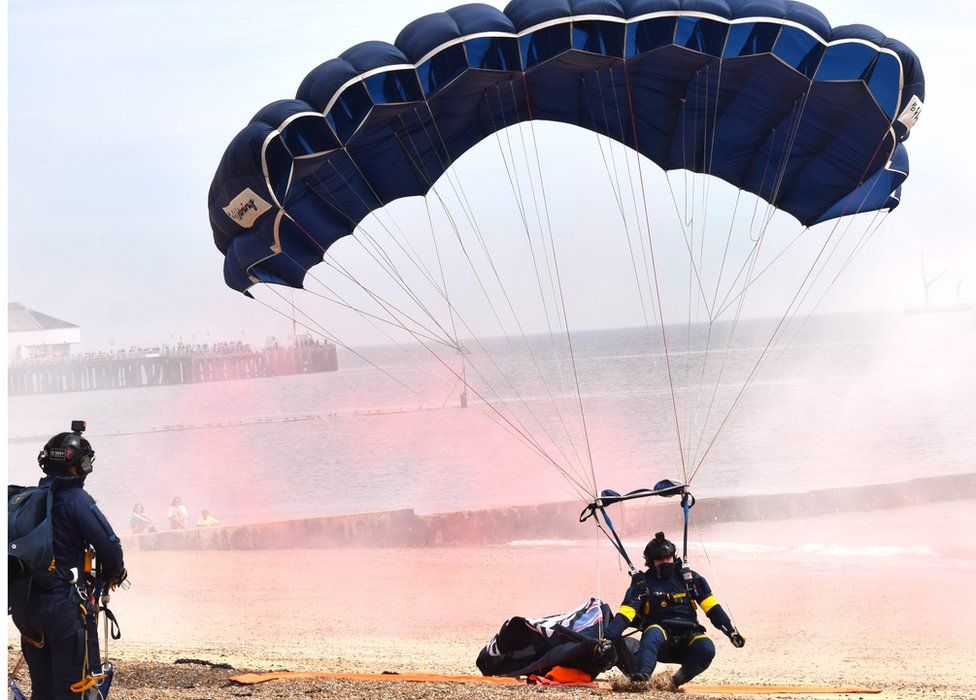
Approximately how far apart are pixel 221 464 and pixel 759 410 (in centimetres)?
3204

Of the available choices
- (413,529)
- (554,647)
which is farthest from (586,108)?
(413,529)

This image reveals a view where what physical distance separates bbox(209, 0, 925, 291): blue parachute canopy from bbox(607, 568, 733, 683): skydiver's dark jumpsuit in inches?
159

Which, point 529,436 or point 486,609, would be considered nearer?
point 486,609

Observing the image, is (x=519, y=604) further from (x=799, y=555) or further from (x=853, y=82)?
(x=853, y=82)

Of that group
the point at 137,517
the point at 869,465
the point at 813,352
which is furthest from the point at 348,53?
the point at 813,352

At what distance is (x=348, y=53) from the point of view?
26.0ft

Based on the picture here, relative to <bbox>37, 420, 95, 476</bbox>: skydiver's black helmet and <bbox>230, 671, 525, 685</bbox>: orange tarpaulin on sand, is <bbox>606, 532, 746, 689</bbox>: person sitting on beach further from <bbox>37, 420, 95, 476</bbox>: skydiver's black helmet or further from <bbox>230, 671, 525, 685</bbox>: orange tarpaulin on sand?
<bbox>37, 420, 95, 476</bbox>: skydiver's black helmet

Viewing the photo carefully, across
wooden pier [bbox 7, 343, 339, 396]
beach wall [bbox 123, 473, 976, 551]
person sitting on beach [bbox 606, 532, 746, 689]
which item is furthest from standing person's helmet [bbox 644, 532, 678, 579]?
wooden pier [bbox 7, 343, 339, 396]

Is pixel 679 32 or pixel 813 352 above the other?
pixel 813 352

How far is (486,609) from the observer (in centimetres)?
1501

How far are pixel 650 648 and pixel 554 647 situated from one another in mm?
788

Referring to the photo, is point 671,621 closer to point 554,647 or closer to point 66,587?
point 554,647

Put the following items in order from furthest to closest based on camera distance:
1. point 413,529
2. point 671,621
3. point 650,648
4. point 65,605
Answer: point 413,529
point 671,621
point 650,648
point 65,605

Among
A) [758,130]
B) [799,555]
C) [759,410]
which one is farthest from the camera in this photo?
[759,410]
